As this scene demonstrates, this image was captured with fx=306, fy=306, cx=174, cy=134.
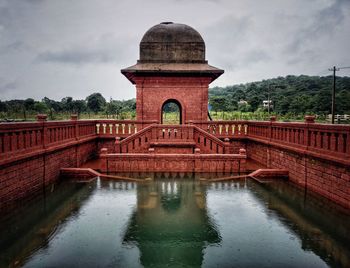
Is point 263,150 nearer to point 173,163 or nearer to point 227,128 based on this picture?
point 227,128

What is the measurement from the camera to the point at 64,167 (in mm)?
12078

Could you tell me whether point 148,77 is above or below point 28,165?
above

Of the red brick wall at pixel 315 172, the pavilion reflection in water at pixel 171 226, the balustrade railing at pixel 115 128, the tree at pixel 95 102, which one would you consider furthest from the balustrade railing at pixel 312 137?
the tree at pixel 95 102

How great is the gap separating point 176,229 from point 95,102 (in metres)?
64.1

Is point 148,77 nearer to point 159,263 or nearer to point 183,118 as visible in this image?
point 183,118

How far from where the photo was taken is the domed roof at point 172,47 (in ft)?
60.5

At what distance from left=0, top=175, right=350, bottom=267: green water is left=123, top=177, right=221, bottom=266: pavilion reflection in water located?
0.02 m

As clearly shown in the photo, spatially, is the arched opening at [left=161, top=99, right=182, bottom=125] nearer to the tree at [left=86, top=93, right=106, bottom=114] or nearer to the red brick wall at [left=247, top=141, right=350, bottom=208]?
the red brick wall at [left=247, top=141, right=350, bottom=208]

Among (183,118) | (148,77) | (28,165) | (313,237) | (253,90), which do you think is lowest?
(313,237)

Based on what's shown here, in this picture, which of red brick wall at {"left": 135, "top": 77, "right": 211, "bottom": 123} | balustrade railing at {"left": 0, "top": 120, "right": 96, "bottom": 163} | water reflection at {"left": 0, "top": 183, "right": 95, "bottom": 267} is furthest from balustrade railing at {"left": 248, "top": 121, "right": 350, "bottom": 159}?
balustrade railing at {"left": 0, "top": 120, "right": 96, "bottom": 163}

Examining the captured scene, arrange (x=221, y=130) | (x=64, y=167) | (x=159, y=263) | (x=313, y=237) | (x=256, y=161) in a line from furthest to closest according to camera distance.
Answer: (x=221, y=130), (x=256, y=161), (x=64, y=167), (x=313, y=237), (x=159, y=263)

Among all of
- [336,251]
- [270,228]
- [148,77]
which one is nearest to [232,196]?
[270,228]

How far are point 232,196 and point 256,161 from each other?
19.4ft

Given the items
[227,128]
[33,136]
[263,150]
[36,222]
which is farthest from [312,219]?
[227,128]
